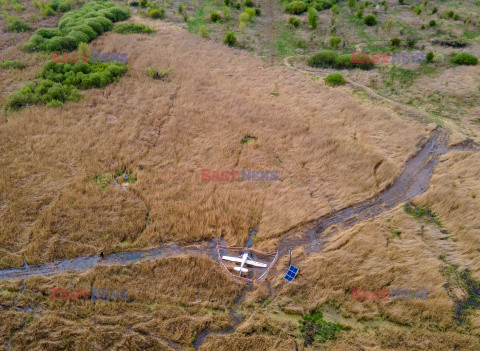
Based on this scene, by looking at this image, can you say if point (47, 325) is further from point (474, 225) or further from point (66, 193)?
point (474, 225)

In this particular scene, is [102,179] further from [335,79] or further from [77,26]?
[77,26]

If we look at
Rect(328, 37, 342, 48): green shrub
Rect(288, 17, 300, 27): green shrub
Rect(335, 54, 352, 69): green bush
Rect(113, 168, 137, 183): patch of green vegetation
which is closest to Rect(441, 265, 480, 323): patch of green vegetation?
Rect(113, 168, 137, 183): patch of green vegetation

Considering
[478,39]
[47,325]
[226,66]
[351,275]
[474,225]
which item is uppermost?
[478,39]

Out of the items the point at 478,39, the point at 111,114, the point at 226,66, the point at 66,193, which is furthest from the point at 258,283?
the point at 478,39

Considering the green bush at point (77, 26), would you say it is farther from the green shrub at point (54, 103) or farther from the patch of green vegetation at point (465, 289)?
the patch of green vegetation at point (465, 289)

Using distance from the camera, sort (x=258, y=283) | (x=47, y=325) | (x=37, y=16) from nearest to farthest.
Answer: (x=47, y=325)
(x=258, y=283)
(x=37, y=16)

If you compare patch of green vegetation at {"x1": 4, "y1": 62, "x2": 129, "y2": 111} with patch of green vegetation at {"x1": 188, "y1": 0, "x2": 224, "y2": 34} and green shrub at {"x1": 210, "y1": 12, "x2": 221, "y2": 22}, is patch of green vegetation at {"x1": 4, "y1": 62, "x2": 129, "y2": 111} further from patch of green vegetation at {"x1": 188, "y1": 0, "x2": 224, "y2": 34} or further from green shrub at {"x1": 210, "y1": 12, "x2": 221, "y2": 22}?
green shrub at {"x1": 210, "y1": 12, "x2": 221, "y2": 22}

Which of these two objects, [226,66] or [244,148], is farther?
[226,66]
